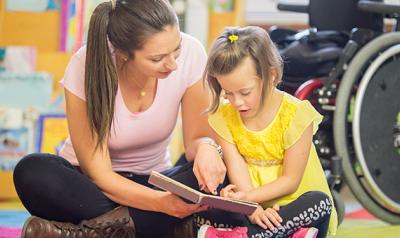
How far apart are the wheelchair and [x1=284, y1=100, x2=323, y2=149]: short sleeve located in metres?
0.49

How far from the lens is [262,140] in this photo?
179cm

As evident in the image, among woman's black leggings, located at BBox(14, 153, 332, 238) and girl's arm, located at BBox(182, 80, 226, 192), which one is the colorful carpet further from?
girl's arm, located at BBox(182, 80, 226, 192)

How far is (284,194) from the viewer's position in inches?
69.6

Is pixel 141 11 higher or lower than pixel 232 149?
higher

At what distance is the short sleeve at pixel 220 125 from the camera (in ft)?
5.98

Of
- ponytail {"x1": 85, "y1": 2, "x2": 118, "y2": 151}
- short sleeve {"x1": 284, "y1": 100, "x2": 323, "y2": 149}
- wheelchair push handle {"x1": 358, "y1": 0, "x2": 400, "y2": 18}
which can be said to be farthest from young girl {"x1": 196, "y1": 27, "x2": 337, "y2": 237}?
wheelchair push handle {"x1": 358, "y1": 0, "x2": 400, "y2": 18}

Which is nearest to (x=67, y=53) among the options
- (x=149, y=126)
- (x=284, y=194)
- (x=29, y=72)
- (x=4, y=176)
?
(x=29, y=72)

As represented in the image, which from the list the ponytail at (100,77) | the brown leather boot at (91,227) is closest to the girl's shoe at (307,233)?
the brown leather boot at (91,227)

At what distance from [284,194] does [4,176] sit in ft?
5.28

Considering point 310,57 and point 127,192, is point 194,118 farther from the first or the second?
point 310,57

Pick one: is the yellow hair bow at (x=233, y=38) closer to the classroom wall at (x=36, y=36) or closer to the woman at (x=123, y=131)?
the woman at (x=123, y=131)

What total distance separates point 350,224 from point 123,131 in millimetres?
990

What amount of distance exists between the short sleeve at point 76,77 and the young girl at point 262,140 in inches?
11.4

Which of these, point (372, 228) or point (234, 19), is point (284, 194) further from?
point (234, 19)
